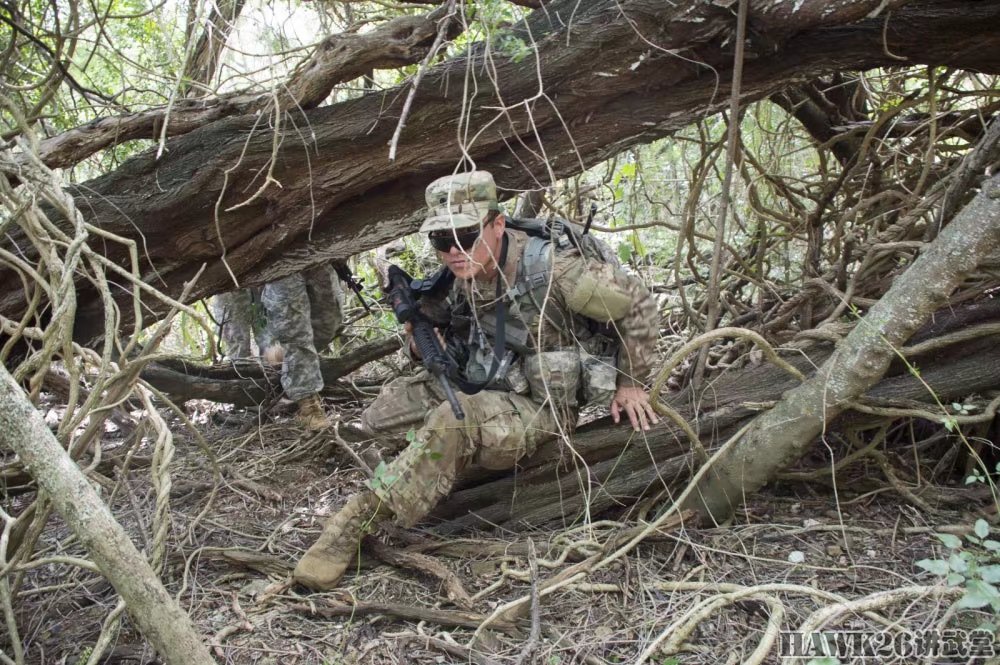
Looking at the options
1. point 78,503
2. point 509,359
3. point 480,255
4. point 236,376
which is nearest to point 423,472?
point 509,359

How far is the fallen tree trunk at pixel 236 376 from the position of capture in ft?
13.2

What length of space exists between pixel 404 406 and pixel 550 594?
1102 mm

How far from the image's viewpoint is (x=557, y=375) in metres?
2.84

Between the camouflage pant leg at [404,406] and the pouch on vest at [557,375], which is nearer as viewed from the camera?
the pouch on vest at [557,375]

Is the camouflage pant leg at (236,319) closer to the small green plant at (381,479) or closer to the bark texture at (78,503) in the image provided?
the small green plant at (381,479)

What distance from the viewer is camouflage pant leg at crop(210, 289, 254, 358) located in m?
4.59

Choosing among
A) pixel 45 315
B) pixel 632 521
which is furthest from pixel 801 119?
pixel 45 315

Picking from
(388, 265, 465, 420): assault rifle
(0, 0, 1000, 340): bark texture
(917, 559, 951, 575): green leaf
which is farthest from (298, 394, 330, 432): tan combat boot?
(917, 559, 951, 575): green leaf

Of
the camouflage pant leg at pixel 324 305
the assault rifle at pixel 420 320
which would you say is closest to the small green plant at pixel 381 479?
the assault rifle at pixel 420 320

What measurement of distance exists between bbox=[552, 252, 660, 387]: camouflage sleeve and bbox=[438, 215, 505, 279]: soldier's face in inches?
10.6

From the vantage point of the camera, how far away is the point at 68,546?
9.51ft

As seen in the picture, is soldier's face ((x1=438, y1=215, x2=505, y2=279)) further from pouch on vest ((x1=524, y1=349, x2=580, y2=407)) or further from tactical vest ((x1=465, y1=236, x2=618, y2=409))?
pouch on vest ((x1=524, y1=349, x2=580, y2=407))

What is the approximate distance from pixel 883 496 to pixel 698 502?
0.76 m

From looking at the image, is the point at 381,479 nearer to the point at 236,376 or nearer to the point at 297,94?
the point at 297,94
